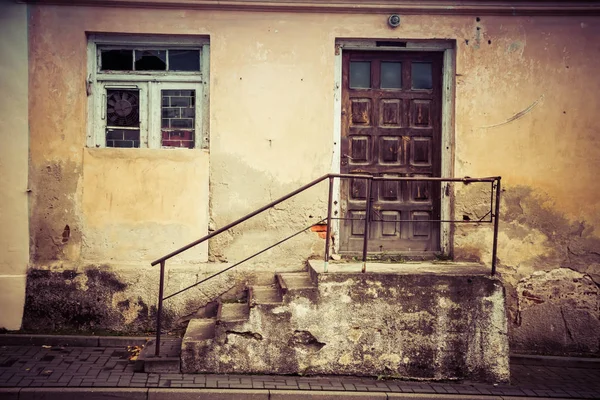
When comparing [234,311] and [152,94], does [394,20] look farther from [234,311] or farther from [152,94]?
[234,311]

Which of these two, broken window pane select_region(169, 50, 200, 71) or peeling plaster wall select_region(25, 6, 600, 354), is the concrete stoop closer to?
peeling plaster wall select_region(25, 6, 600, 354)

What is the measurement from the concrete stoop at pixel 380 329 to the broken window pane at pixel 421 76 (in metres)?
2.76

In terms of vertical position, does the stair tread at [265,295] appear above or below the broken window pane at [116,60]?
below

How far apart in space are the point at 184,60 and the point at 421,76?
3.17 metres

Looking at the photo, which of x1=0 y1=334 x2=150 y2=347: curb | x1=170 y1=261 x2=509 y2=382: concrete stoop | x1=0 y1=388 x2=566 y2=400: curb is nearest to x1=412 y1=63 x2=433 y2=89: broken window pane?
x1=170 y1=261 x2=509 y2=382: concrete stoop

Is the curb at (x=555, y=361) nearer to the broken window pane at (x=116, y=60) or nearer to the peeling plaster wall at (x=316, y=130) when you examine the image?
the peeling plaster wall at (x=316, y=130)

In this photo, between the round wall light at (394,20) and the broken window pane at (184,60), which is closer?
the round wall light at (394,20)

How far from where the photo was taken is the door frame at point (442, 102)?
6.82 meters

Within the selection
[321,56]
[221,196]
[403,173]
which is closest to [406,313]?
[403,173]

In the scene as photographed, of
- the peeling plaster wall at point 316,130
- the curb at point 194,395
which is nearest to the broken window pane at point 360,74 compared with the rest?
the peeling plaster wall at point 316,130

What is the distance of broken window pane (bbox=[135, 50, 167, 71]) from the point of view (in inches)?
269

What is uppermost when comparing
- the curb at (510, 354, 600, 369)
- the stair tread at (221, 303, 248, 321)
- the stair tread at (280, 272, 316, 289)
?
the stair tread at (280, 272, 316, 289)

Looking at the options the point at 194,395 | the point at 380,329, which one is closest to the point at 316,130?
the point at 380,329

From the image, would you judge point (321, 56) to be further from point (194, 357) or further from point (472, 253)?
point (194, 357)
